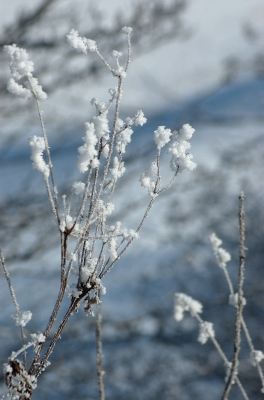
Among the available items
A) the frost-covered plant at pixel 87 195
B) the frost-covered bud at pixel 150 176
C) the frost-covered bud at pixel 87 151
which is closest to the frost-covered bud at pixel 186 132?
the frost-covered plant at pixel 87 195

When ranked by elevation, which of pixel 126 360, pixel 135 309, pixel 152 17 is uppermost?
pixel 152 17

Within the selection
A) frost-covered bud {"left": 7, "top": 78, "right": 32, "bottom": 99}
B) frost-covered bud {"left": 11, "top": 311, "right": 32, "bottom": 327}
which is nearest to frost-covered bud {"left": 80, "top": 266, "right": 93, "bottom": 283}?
frost-covered bud {"left": 11, "top": 311, "right": 32, "bottom": 327}

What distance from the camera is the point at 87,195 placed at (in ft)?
2.96

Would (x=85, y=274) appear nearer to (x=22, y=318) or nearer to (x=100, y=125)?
(x=22, y=318)

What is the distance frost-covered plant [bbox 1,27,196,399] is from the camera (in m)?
0.83

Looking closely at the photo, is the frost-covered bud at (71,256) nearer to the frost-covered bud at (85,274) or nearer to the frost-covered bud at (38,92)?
the frost-covered bud at (85,274)

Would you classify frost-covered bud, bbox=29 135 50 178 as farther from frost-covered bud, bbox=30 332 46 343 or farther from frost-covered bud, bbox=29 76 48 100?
frost-covered bud, bbox=30 332 46 343

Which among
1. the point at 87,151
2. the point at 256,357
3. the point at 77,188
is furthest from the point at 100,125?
the point at 256,357

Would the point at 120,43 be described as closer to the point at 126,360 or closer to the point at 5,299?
the point at 5,299

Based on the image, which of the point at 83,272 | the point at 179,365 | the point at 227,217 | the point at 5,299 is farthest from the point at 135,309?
the point at 83,272

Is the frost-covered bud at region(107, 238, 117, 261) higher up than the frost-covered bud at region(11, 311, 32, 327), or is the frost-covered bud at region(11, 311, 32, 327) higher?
the frost-covered bud at region(107, 238, 117, 261)

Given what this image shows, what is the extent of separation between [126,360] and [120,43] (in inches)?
167

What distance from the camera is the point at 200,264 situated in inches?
273

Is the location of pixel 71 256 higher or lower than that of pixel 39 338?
higher
